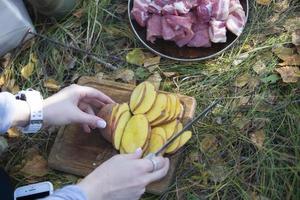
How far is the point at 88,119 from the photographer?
1464 mm

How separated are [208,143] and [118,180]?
1.58 ft

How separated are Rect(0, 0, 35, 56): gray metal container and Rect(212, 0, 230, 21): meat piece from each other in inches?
28.7

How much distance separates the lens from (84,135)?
5.32 ft

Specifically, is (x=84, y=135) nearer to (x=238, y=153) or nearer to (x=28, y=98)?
(x=28, y=98)

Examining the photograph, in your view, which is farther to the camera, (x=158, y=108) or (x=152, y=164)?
(x=158, y=108)

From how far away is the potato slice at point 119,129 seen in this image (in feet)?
5.04

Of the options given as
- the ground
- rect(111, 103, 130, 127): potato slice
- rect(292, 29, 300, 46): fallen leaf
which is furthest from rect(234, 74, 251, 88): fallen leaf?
rect(111, 103, 130, 127): potato slice

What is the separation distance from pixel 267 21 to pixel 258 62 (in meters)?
0.20

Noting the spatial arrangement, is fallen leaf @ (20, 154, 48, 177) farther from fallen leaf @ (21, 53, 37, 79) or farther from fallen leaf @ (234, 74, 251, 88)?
fallen leaf @ (234, 74, 251, 88)

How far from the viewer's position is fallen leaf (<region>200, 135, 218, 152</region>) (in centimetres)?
163

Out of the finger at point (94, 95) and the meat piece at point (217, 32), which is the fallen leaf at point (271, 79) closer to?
the meat piece at point (217, 32)

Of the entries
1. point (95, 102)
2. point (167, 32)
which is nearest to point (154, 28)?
point (167, 32)

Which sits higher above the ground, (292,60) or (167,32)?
(167,32)

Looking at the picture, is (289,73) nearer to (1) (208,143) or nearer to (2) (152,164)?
(1) (208,143)
